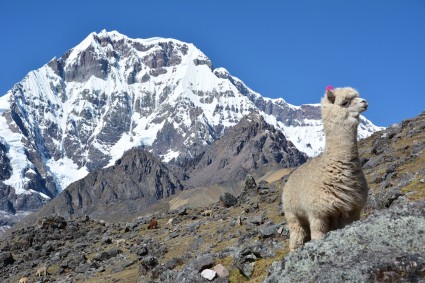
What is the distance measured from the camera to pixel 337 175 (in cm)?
1167

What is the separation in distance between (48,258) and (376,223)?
2133 inches

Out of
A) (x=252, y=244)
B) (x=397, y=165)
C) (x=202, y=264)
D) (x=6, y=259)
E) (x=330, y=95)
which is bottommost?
(x=202, y=264)

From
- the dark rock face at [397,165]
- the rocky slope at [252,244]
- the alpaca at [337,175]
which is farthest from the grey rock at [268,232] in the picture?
the alpaca at [337,175]

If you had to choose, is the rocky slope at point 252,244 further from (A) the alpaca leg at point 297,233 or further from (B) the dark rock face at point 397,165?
(A) the alpaca leg at point 297,233

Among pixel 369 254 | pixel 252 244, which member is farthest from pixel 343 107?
pixel 252 244

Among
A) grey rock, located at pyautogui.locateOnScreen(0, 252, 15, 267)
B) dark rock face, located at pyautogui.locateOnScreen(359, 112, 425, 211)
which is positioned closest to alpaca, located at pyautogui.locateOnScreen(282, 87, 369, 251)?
dark rock face, located at pyautogui.locateOnScreen(359, 112, 425, 211)

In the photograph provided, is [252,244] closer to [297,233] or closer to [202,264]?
[202,264]

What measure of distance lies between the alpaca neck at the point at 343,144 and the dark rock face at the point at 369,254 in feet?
5.85

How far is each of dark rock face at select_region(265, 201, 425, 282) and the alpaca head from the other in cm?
236

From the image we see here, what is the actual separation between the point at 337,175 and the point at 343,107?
4.83ft

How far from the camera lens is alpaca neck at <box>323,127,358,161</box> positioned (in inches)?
460

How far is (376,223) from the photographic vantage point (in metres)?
9.70

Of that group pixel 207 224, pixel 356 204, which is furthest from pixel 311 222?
pixel 207 224

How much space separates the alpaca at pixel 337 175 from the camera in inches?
457
